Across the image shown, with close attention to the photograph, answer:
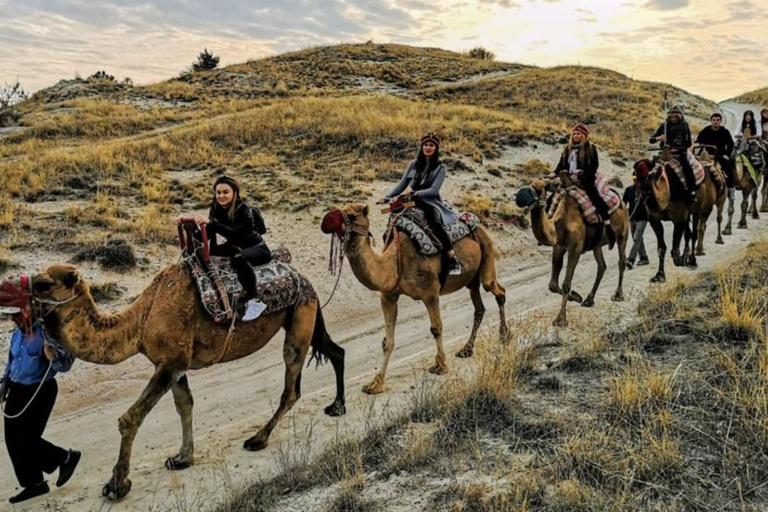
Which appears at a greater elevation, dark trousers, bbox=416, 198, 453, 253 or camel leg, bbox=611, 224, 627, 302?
dark trousers, bbox=416, 198, 453, 253

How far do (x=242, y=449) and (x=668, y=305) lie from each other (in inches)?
252

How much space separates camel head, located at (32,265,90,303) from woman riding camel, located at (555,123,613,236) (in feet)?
25.7

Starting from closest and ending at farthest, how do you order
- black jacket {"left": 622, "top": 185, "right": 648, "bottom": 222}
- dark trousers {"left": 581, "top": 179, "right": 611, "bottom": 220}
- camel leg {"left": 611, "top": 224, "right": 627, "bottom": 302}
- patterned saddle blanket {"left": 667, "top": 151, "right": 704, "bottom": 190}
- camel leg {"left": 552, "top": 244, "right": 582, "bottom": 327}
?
camel leg {"left": 552, "top": 244, "right": 582, "bottom": 327}, dark trousers {"left": 581, "top": 179, "right": 611, "bottom": 220}, camel leg {"left": 611, "top": 224, "right": 627, "bottom": 302}, patterned saddle blanket {"left": 667, "top": 151, "right": 704, "bottom": 190}, black jacket {"left": 622, "top": 185, "right": 648, "bottom": 222}

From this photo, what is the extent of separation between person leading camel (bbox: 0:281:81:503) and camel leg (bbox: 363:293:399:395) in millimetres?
3523

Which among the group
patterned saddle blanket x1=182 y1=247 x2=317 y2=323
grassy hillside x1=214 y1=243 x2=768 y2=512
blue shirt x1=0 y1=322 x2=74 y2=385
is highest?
patterned saddle blanket x1=182 y1=247 x2=317 y2=323

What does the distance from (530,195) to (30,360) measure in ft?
19.6

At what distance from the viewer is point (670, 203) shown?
12.9 metres

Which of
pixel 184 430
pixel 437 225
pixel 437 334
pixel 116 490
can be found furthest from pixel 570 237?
pixel 116 490

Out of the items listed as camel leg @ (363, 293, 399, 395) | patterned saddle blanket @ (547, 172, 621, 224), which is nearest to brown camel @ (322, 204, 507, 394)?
camel leg @ (363, 293, 399, 395)

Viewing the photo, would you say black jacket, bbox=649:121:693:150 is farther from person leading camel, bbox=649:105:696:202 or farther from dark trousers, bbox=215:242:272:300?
dark trousers, bbox=215:242:272:300

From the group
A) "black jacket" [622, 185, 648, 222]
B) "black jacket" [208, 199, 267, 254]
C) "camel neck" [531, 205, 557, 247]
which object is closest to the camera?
"black jacket" [208, 199, 267, 254]

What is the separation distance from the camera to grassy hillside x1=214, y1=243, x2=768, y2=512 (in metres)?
4.79

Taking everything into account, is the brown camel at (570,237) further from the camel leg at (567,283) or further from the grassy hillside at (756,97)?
the grassy hillside at (756,97)

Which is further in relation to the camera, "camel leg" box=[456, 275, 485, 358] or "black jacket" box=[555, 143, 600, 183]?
"black jacket" box=[555, 143, 600, 183]
